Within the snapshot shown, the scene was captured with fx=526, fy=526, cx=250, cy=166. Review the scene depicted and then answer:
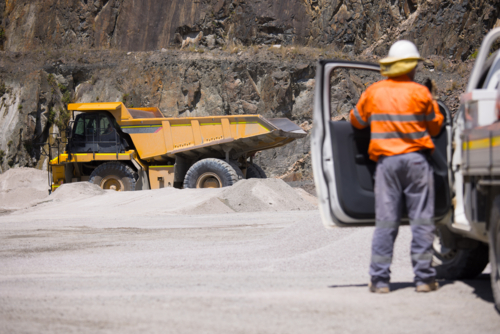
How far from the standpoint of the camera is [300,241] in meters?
6.54

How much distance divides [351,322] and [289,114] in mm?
24769

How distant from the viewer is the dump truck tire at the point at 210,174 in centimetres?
1568

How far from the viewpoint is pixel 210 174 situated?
1596 centimetres

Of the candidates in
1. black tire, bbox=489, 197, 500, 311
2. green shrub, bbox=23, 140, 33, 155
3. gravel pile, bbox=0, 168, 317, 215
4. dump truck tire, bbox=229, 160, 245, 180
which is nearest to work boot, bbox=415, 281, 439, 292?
black tire, bbox=489, 197, 500, 311

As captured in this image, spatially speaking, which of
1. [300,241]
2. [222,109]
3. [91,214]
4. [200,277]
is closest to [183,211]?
[91,214]

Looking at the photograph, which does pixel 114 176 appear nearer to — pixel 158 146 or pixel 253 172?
pixel 158 146

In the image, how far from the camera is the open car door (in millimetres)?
3770

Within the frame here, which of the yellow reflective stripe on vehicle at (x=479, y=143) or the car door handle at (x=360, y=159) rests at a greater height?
the yellow reflective stripe on vehicle at (x=479, y=143)

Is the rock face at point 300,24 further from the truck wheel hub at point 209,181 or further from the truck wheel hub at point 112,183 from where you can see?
the truck wheel hub at point 209,181

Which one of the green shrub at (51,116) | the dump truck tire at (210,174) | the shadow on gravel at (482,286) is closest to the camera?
the shadow on gravel at (482,286)

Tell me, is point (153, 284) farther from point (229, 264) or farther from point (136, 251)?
point (136, 251)

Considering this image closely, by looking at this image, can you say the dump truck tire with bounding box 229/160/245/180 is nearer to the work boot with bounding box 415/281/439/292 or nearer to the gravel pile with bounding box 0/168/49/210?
the gravel pile with bounding box 0/168/49/210

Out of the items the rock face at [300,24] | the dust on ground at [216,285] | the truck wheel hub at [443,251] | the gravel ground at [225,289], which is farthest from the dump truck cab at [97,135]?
the rock face at [300,24]

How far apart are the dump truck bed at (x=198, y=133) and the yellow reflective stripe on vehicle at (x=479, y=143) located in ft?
39.5
